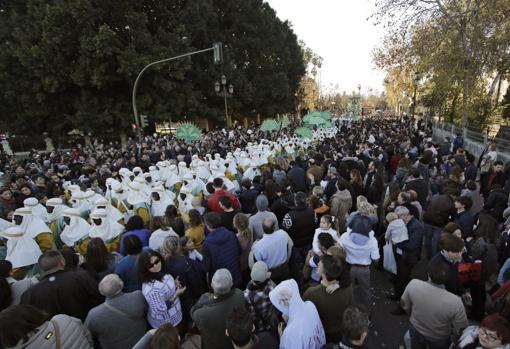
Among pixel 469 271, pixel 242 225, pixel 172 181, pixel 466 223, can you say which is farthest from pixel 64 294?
pixel 466 223

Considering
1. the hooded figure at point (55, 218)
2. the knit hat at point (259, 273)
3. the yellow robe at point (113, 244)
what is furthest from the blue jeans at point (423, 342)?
the hooded figure at point (55, 218)

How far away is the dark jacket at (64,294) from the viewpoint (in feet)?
9.77

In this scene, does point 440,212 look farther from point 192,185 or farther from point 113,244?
Result: point 113,244

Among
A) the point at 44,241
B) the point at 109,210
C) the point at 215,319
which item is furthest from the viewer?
the point at 109,210

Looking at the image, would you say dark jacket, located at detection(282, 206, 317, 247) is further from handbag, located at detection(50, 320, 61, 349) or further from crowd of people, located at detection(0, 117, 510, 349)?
handbag, located at detection(50, 320, 61, 349)

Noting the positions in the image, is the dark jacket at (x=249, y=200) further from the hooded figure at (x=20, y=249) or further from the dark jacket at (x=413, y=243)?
the hooded figure at (x=20, y=249)

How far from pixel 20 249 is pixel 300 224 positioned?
3.78 m

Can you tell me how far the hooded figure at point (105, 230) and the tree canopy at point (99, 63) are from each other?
18.7 meters

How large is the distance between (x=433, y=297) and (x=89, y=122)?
2409 cm

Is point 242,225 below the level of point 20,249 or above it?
above

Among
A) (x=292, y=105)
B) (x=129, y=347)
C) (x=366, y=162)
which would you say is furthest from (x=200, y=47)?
(x=129, y=347)

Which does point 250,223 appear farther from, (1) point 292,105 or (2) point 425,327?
(1) point 292,105

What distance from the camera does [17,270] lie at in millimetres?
3898

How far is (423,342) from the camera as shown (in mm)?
3033
